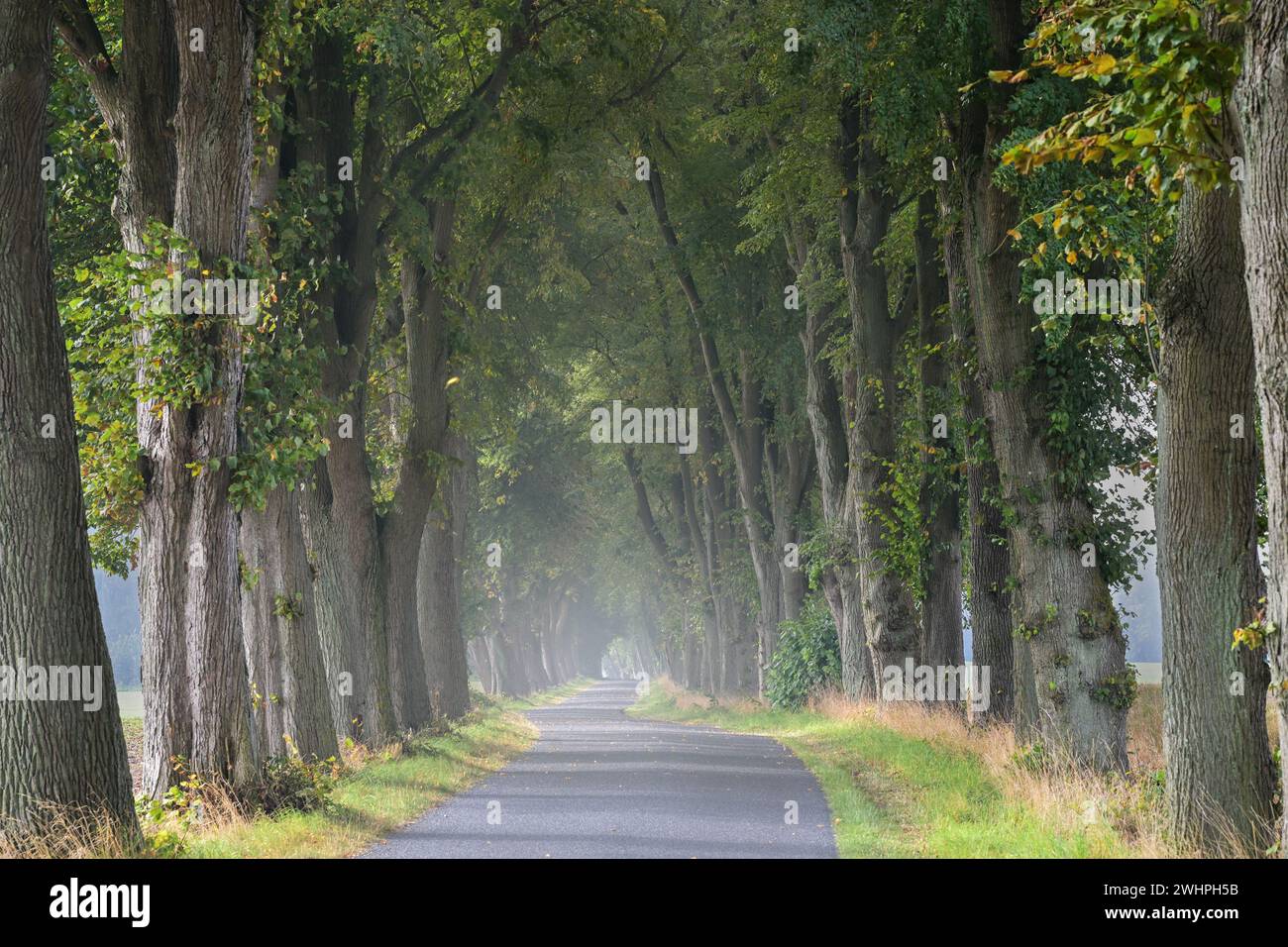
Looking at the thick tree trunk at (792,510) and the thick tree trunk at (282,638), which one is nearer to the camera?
the thick tree trunk at (282,638)

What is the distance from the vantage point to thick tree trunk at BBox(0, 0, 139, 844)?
930 cm

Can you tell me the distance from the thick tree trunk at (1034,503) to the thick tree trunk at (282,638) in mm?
8259

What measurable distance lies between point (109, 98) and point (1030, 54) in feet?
28.7

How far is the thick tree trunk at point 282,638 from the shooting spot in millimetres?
16078

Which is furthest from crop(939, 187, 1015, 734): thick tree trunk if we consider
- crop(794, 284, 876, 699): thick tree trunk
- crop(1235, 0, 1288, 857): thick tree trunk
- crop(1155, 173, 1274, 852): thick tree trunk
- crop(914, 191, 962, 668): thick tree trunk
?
crop(1235, 0, 1288, 857): thick tree trunk

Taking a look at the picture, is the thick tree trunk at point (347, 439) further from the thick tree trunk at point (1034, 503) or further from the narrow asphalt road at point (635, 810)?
the thick tree trunk at point (1034, 503)

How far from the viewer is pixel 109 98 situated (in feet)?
41.3

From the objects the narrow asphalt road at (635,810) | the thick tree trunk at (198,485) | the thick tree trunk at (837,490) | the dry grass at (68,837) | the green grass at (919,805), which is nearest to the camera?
the dry grass at (68,837)

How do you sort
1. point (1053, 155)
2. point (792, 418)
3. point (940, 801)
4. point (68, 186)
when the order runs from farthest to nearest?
point (792, 418) < point (68, 186) < point (940, 801) < point (1053, 155)

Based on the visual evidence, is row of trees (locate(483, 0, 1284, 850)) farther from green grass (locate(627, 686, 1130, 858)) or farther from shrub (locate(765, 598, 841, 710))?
shrub (locate(765, 598, 841, 710))

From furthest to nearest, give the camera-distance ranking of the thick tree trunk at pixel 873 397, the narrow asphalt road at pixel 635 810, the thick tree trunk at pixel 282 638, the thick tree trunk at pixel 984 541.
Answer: the thick tree trunk at pixel 873 397
the thick tree trunk at pixel 282 638
the thick tree trunk at pixel 984 541
the narrow asphalt road at pixel 635 810

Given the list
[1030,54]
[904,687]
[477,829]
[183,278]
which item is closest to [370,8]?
[183,278]

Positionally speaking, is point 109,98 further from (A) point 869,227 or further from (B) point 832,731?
(B) point 832,731

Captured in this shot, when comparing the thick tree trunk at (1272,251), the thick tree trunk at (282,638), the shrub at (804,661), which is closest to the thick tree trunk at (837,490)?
the shrub at (804,661)
